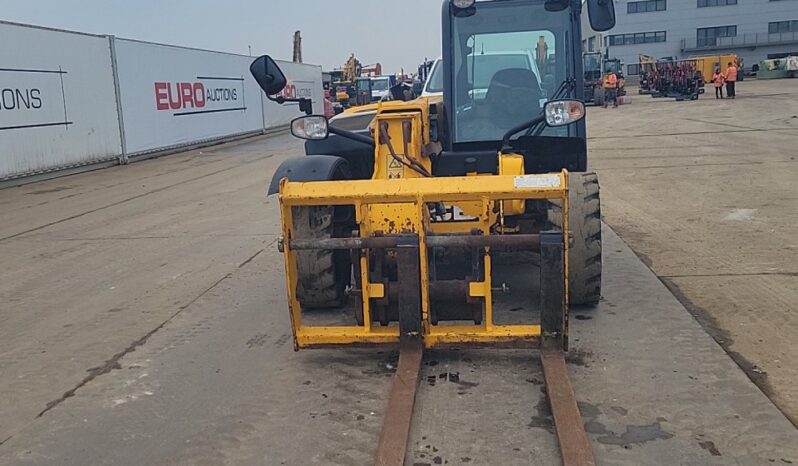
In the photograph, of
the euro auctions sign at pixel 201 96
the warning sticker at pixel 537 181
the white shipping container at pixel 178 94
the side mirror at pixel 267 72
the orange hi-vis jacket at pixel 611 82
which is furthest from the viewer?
the orange hi-vis jacket at pixel 611 82

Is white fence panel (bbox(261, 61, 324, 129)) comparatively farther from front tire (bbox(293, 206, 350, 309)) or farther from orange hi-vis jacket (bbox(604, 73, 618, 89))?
front tire (bbox(293, 206, 350, 309))

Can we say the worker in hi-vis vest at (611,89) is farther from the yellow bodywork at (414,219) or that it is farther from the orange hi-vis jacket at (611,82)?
the yellow bodywork at (414,219)

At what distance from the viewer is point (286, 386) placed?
4.50 metres

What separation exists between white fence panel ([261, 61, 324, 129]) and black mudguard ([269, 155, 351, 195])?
25.7 metres

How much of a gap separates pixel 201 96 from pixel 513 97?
20.5m

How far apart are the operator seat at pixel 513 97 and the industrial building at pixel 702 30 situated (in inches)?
2739

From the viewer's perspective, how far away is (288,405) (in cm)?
423

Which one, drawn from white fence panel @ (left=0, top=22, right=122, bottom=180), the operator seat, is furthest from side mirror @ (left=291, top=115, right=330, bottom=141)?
white fence panel @ (left=0, top=22, right=122, bottom=180)

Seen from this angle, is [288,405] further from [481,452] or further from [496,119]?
[496,119]

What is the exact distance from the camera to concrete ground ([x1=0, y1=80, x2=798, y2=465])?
369 cm

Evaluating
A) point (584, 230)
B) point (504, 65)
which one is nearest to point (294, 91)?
point (504, 65)

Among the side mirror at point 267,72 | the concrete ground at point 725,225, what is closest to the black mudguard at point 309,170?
the side mirror at point 267,72

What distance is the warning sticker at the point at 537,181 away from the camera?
A: 14.3ft

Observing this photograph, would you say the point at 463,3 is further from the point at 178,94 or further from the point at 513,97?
the point at 178,94
